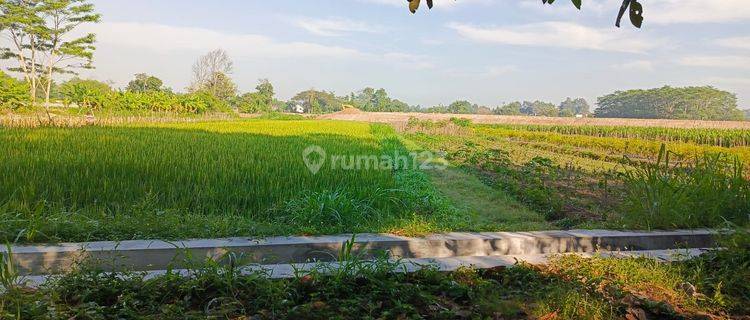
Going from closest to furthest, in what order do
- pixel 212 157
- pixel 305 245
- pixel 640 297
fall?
pixel 640 297, pixel 305 245, pixel 212 157

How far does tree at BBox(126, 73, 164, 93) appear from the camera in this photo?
59938 mm

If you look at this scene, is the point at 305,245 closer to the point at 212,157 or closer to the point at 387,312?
the point at 387,312

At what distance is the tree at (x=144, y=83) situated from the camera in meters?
59.9

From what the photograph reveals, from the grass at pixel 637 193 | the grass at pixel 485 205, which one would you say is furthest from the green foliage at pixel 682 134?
the grass at pixel 485 205

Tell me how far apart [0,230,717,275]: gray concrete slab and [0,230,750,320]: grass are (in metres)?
0.27

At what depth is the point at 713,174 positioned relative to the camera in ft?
14.2

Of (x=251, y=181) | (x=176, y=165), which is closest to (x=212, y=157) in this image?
(x=176, y=165)

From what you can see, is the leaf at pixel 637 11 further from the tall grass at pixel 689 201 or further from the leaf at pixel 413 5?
the tall grass at pixel 689 201

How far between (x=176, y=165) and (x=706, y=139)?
A: 30081 millimetres

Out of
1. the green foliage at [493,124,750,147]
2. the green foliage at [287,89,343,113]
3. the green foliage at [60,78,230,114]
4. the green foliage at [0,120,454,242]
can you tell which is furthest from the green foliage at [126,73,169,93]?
the green foliage at [0,120,454,242]

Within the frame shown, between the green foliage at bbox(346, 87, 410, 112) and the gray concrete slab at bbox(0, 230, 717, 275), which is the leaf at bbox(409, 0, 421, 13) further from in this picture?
the green foliage at bbox(346, 87, 410, 112)

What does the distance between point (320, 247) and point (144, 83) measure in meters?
66.5

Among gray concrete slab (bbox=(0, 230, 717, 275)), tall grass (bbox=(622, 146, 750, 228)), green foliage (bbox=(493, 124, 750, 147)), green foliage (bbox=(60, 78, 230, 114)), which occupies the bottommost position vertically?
green foliage (bbox=(493, 124, 750, 147))

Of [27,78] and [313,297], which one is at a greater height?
[27,78]
